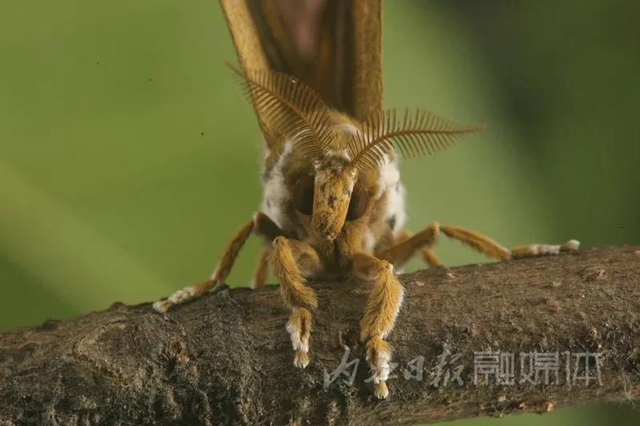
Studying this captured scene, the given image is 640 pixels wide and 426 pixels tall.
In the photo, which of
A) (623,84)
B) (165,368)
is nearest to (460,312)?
(165,368)

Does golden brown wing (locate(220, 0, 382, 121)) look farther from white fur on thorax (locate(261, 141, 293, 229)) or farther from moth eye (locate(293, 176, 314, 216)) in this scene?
moth eye (locate(293, 176, 314, 216))

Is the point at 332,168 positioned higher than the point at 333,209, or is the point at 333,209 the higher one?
the point at 332,168

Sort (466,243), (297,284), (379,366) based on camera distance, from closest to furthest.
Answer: (379,366), (297,284), (466,243)

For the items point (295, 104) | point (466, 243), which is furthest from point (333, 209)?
point (466, 243)

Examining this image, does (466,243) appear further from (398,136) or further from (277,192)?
(277,192)

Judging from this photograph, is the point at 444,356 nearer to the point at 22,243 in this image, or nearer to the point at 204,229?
the point at 204,229

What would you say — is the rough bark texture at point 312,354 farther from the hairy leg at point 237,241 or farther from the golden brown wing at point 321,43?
the golden brown wing at point 321,43

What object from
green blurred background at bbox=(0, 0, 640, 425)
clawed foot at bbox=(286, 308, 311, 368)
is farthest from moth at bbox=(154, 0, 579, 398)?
green blurred background at bbox=(0, 0, 640, 425)
